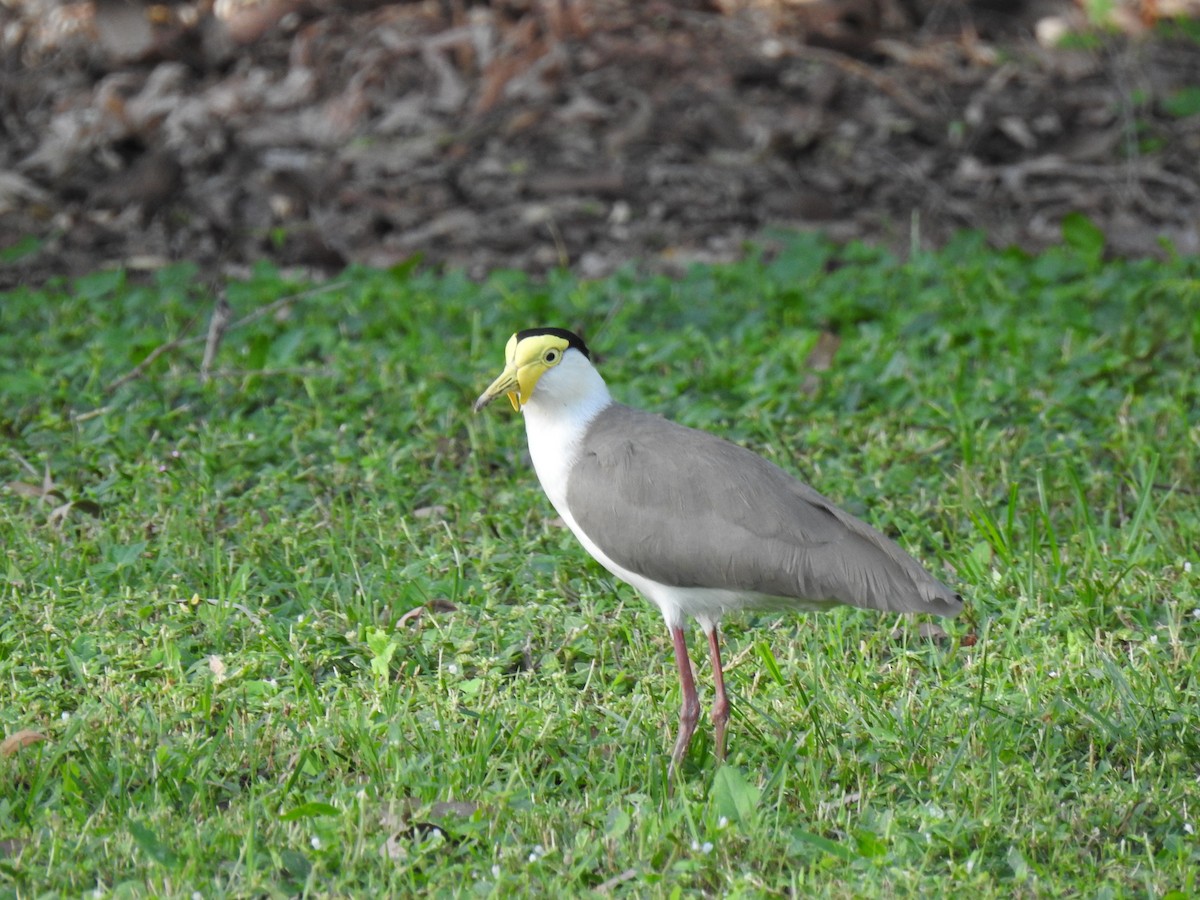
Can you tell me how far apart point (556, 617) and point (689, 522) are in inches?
30.0

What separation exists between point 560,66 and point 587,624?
613cm

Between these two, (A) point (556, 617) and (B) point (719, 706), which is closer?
(B) point (719, 706)

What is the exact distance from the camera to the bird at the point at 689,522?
408 centimetres

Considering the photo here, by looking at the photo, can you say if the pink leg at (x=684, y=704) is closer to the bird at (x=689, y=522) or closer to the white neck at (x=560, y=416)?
the bird at (x=689, y=522)

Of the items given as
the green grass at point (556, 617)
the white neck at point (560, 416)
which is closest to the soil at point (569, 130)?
the green grass at point (556, 617)

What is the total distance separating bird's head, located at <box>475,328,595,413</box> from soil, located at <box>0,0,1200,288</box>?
4.06 meters

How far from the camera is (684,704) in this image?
4.14 m

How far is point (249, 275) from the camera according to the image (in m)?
8.38

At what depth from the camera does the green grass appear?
3574 mm

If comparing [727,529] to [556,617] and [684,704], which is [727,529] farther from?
[556,617]

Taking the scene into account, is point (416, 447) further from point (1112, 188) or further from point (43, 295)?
point (1112, 188)

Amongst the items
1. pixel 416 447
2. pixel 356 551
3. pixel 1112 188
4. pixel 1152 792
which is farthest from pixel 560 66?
pixel 1152 792

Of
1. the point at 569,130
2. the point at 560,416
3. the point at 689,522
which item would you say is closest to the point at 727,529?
the point at 689,522

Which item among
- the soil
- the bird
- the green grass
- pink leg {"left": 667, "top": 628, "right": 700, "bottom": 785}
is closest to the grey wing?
the bird
